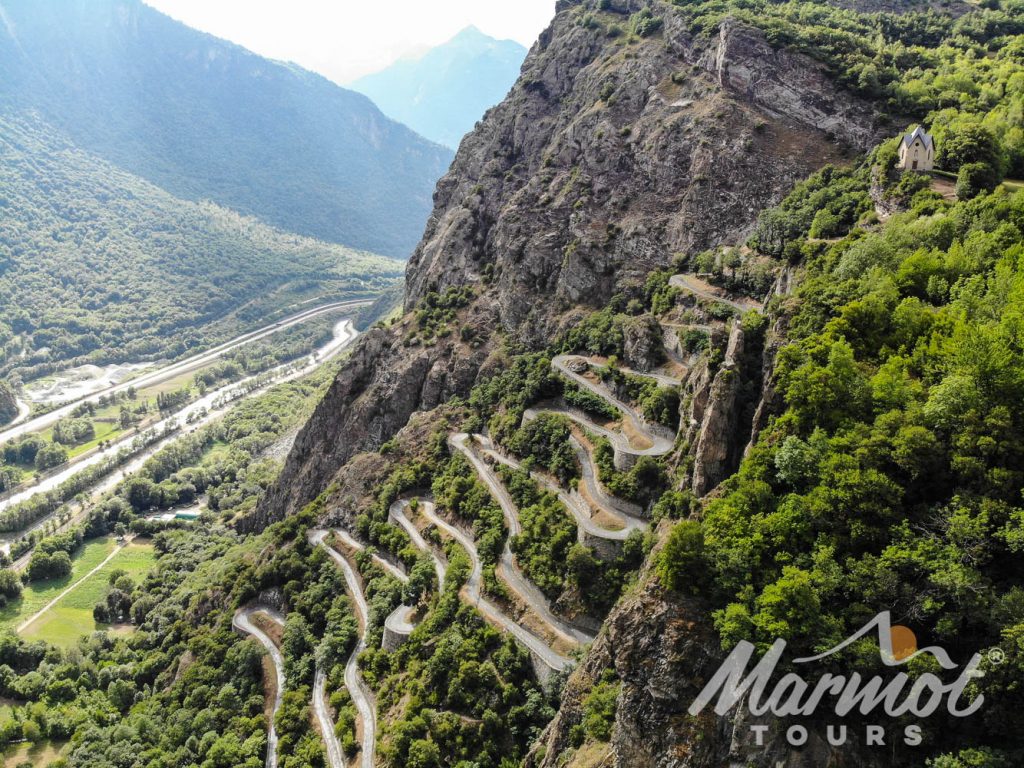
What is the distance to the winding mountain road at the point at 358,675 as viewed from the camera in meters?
50.6

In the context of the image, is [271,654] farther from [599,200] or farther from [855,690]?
[599,200]

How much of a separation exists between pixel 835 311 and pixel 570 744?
33827mm

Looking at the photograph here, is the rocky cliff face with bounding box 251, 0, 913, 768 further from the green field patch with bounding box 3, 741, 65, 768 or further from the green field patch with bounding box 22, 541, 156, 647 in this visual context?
the green field patch with bounding box 3, 741, 65, 768

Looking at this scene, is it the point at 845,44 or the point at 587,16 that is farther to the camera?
the point at 587,16

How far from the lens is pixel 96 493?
162 meters

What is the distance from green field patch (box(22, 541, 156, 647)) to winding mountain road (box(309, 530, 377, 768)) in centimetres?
6117

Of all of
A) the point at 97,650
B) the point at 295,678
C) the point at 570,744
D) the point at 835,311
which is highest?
the point at 835,311

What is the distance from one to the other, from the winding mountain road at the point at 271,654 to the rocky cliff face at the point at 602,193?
26.6m

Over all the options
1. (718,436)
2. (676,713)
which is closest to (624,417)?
(718,436)

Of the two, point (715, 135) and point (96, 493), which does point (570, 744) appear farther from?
point (96, 493)

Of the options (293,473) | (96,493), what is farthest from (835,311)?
(96,493)

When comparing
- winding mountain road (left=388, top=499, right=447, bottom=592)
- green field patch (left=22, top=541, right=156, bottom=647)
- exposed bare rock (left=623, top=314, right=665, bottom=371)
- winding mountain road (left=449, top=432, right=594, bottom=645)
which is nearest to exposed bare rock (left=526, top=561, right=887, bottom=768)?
winding mountain road (left=449, top=432, right=594, bottom=645)

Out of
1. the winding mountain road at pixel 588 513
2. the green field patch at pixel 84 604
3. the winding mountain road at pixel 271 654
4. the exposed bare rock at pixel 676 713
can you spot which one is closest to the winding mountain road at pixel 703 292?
the winding mountain road at pixel 588 513

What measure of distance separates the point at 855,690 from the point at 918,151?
Answer: 5887 centimetres
